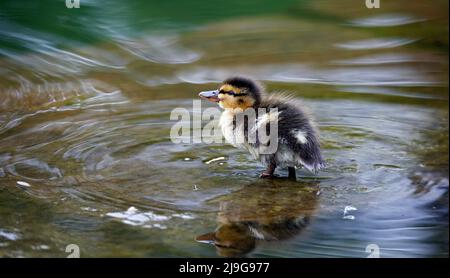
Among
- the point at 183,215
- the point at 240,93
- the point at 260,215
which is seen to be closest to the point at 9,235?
the point at 183,215

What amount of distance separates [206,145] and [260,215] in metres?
1.10

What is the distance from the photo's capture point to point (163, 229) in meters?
3.23

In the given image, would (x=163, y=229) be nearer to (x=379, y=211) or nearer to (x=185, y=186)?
(x=185, y=186)

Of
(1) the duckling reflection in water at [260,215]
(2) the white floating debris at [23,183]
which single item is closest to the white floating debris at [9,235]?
(2) the white floating debris at [23,183]

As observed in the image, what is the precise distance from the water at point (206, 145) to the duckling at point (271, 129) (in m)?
0.12

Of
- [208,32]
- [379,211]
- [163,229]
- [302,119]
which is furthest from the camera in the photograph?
[208,32]

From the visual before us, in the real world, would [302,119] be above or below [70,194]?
above

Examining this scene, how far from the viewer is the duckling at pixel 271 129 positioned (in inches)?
155

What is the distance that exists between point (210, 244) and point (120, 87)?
2.93 metres

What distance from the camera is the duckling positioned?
395 centimetres

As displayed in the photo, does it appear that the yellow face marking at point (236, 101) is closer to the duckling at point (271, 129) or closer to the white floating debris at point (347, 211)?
the duckling at point (271, 129)
